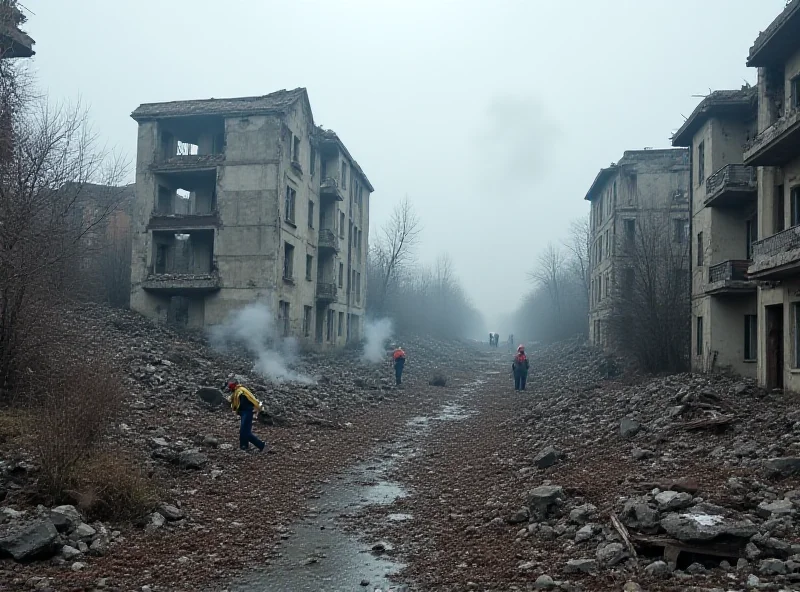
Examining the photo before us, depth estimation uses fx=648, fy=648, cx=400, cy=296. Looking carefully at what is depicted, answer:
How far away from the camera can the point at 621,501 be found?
8.61m

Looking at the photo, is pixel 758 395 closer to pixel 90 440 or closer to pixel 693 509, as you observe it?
pixel 693 509

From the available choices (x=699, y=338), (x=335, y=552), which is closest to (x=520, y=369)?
(x=699, y=338)

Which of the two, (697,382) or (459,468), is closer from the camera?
(459,468)

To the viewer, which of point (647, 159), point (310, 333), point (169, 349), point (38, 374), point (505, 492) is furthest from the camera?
point (647, 159)

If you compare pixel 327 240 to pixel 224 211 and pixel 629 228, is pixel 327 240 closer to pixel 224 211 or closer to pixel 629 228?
pixel 224 211

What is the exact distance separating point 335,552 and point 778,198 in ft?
52.1

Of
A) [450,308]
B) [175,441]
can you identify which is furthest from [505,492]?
[450,308]

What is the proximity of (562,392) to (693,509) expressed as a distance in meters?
16.7

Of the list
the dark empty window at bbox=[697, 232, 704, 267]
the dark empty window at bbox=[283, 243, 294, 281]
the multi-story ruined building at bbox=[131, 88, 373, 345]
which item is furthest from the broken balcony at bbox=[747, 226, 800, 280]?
the dark empty window at bbox=[283, 243, 294, 281]

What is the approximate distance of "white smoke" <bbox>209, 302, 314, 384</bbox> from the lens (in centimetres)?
2708

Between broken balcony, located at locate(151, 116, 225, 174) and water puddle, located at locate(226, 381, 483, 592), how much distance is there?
2095cm

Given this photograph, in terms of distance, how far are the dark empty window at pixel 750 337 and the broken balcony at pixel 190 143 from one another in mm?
22378

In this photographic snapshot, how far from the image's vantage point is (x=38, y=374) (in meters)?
14.4

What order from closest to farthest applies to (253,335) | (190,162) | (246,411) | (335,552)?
(335,552), (246,411), (253,335), (190,162)
